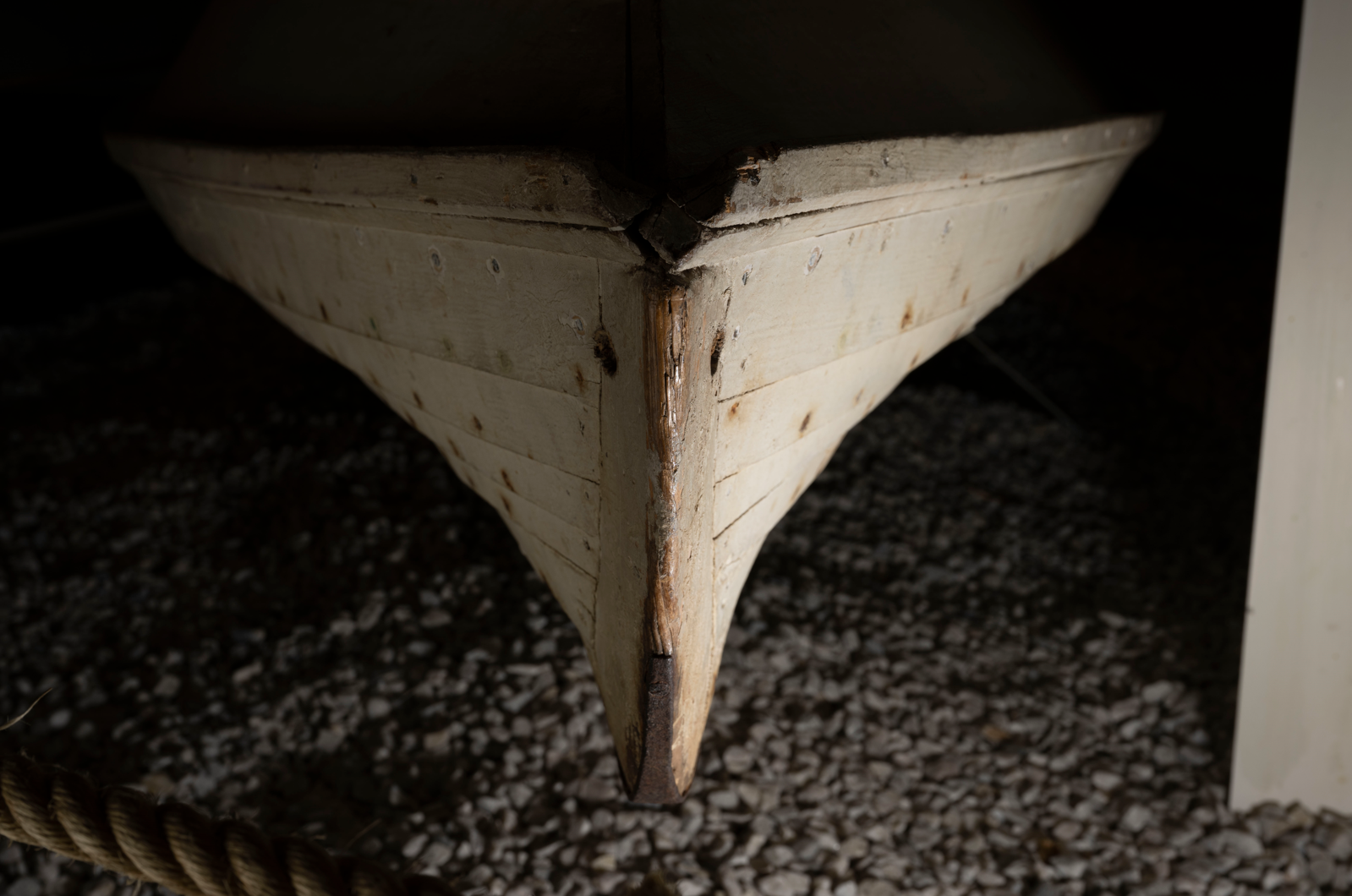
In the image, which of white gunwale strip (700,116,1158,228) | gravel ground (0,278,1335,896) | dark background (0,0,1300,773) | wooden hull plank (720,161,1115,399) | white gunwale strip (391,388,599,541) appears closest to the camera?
white gunwale strip (700,116,1158,228)

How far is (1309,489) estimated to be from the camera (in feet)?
5.20

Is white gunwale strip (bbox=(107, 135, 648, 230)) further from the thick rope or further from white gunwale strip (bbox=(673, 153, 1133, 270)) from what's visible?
the thick rope

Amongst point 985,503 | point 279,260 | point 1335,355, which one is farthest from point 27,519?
point 1335,355

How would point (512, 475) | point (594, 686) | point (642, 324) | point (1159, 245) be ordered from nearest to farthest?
point (642, 324)
point (512, 475)
point (594, 686)
point (1159, 245)

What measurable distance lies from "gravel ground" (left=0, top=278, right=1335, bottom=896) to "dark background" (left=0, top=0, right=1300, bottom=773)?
6 cm

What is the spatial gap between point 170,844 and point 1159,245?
334 cm

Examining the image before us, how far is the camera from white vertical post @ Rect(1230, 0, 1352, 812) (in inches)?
57.9

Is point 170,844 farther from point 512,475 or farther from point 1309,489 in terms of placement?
point 1309,489

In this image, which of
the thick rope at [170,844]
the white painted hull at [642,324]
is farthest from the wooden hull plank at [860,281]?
the thick rope at [170,844]

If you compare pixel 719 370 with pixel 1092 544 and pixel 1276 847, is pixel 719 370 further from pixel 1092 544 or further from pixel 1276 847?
pixel 1092 544

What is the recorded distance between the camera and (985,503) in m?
2.63

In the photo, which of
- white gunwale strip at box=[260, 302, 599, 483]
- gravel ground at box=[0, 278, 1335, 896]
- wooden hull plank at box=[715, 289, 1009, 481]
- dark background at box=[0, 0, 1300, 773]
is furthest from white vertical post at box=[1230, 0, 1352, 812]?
white gunwale strip at box=[260, 302, 599, 483]

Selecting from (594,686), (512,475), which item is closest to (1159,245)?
(594,686)

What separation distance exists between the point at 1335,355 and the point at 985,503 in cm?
118
